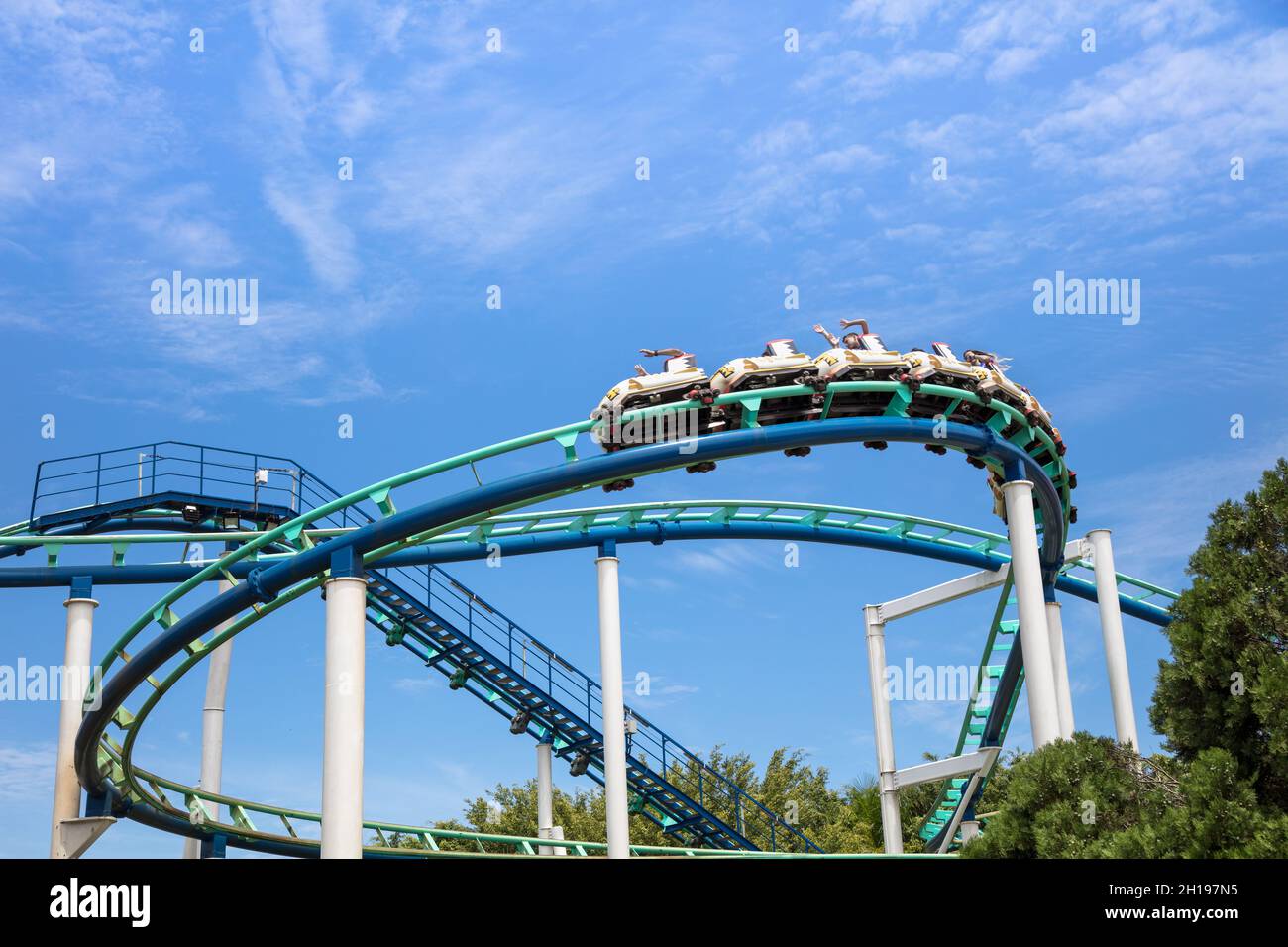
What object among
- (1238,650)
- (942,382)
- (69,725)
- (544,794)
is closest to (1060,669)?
(942,382)

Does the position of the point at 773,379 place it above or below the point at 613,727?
above

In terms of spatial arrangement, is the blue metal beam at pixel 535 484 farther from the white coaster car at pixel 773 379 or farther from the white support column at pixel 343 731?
the white support column at pixel 343 731

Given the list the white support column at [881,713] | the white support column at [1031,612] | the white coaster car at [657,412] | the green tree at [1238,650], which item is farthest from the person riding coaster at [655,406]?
the white support column at [881,713]

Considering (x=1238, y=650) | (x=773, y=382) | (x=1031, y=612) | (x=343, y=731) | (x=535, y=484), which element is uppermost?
(x=773, y=382)

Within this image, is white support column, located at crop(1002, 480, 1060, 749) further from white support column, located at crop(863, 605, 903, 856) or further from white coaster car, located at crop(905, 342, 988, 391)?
white support column, located at crop(863, 605, 903, 856)

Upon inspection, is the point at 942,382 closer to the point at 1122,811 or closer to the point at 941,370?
the point at 941,370
